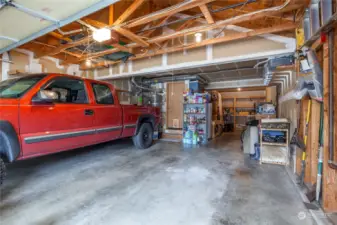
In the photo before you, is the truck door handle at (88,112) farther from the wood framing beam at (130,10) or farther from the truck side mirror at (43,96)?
the wood framing beam at (130,10)

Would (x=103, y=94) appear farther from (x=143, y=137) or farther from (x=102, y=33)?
(x=143, y=137)

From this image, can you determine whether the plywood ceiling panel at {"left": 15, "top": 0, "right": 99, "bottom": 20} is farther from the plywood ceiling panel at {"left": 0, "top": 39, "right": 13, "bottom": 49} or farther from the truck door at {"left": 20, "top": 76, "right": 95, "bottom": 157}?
the plywood ceiling panel at {"left": 0, "top": 39, "right": 13, "bottom": 49}

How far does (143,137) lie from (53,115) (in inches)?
108

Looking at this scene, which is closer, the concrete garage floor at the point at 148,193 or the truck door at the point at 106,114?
the concrete garage floor at the point at 148,193

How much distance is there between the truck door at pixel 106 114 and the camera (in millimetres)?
3578

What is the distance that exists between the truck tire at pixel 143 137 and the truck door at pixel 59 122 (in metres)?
1.62

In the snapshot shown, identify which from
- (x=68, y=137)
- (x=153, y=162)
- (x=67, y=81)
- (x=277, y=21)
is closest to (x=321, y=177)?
(x=153, y=162)

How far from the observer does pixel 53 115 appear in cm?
273

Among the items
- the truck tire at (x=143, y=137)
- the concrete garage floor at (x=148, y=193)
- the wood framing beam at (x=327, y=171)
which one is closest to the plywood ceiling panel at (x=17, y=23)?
the concrete garage floor at (x=148, y=193)

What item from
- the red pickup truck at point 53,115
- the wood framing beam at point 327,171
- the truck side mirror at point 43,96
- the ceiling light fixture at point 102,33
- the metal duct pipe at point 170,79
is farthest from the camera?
the metal duct pipe at point 170,79

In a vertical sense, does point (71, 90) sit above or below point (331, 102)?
above

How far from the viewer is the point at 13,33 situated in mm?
3273

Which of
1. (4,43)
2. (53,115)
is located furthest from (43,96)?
(4,43)

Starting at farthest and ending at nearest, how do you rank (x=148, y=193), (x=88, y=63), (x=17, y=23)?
(x=88, y=63) < (x=17, y=23) < (x=148, y=193)
